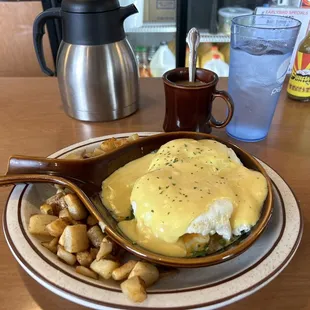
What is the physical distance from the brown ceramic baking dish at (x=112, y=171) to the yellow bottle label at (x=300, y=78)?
1.65ft

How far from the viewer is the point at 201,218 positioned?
1.76 feet

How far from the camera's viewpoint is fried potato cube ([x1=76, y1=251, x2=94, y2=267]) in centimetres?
56

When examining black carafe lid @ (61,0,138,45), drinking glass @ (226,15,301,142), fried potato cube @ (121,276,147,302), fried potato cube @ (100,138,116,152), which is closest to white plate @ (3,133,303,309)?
fried potato cube @ (121,276,147,302)

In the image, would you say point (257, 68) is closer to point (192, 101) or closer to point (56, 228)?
point (192, 101)

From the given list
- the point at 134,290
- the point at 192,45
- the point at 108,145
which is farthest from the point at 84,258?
the point at 192,45

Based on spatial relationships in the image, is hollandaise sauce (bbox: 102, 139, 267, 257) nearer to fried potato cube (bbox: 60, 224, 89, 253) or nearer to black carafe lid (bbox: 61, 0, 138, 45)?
fried potato cube (bbox: 60, 224, 89, 253)

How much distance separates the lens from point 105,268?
53 centimetres

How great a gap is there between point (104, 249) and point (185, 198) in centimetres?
15

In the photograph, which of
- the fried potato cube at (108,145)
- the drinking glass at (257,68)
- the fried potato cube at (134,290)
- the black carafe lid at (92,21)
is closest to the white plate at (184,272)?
the fried potato cube at (134,290)

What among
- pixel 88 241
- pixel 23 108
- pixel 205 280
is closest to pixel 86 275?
pixel 88 241

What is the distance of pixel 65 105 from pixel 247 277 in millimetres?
753

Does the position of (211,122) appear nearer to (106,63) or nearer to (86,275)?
(106,63)

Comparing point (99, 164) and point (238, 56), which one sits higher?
point (238, 56)

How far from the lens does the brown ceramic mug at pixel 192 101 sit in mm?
823
